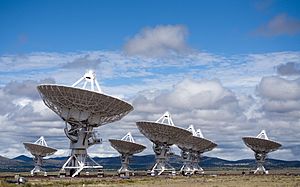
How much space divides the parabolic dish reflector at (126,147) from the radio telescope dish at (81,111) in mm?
30974

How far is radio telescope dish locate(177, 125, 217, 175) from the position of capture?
419ft

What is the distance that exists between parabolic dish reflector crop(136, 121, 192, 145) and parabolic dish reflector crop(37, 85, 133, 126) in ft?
71.3

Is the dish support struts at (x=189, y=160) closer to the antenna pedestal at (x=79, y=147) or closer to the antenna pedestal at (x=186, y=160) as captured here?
the antenna pedestal at (x=186, y=160)

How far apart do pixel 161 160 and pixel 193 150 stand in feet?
81.7

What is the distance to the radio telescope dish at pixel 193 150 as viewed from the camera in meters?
128

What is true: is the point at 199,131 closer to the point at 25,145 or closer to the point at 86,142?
the point at 25,145

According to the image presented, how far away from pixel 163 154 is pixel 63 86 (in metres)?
45.6

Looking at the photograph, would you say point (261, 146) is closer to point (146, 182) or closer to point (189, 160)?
point (189, 160)

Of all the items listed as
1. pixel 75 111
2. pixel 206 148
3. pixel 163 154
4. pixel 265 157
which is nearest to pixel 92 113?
pixel 75 111

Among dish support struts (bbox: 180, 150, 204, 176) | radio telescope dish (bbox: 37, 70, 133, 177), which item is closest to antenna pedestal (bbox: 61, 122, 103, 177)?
radio telescope dish (bbox: 37, 70, 133, 177)

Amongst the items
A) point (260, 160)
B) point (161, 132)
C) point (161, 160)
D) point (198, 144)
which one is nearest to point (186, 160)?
point (198, 144)

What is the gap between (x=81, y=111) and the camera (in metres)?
72.6

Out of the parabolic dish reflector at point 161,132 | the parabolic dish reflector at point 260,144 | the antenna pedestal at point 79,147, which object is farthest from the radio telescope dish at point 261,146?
the antenna pedestal at point 79,147

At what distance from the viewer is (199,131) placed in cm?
14462
